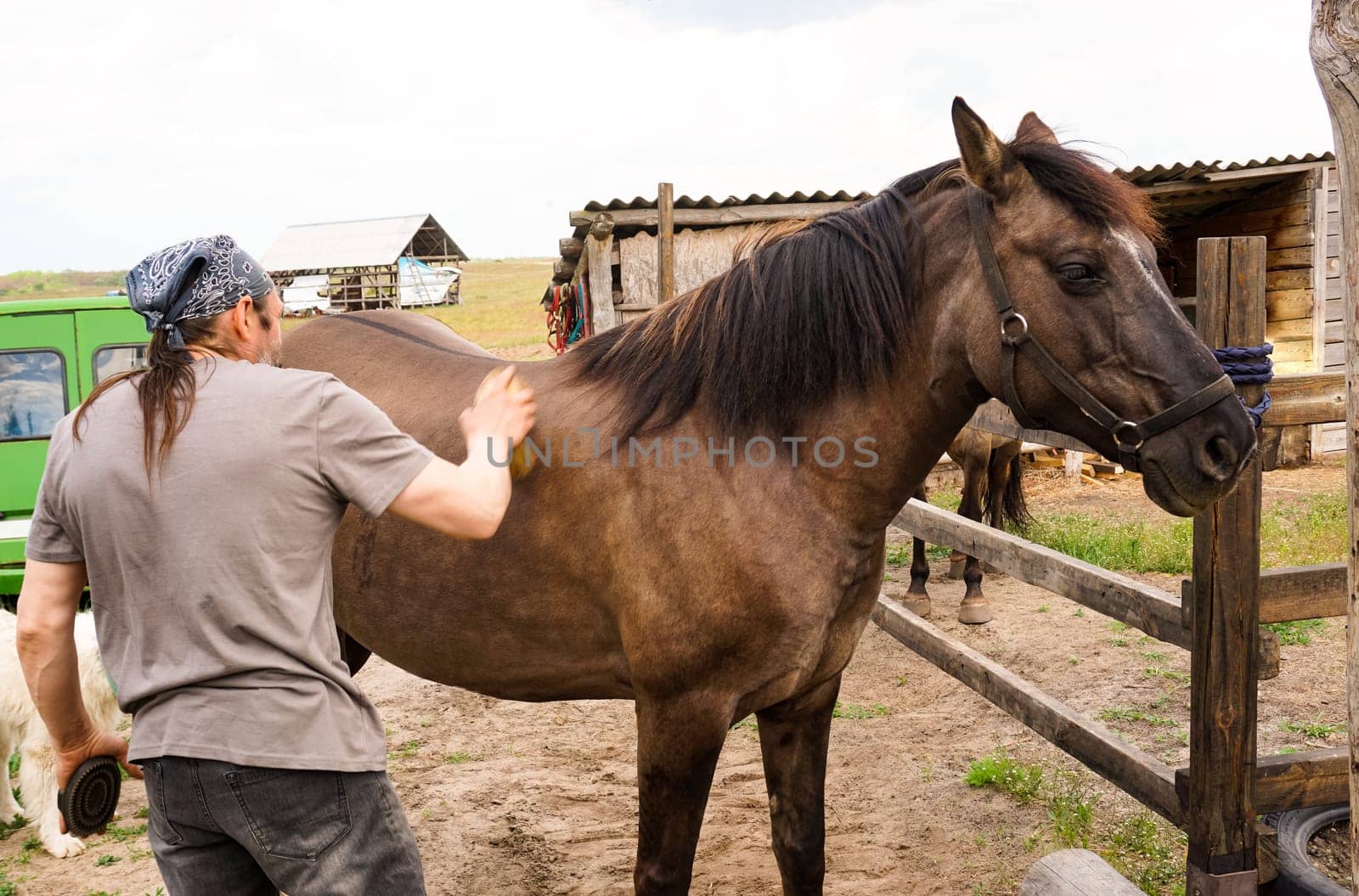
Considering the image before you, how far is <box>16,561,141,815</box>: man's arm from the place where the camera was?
1.69 m

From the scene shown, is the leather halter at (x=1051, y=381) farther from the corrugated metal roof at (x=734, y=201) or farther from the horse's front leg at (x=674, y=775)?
the corrugated metal roof at (x=734, y=201)

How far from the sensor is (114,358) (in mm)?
7418

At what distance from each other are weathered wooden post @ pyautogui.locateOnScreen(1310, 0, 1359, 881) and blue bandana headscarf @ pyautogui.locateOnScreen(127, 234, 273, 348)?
6.29ft

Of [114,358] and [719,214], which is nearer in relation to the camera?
[114,358]

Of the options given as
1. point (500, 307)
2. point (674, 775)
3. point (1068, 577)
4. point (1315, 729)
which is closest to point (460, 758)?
point (674, 775)

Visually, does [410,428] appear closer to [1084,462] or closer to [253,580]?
[253,580]

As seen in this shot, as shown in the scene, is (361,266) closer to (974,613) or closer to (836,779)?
(974,613)

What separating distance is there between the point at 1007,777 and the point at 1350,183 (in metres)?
2.93

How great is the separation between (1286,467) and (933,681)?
8.05 m

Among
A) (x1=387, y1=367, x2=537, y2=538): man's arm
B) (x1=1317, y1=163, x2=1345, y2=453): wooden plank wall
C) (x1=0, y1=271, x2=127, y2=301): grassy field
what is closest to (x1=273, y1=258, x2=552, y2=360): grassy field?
(x1=387, y1=367, x2=537, y2=538): man's arm

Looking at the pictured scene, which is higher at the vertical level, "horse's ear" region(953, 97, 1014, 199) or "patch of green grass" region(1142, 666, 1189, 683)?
"horse's ear" region(953, 97, 1014, 199)

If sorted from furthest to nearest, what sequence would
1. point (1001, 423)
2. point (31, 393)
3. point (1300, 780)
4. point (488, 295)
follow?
point (488, 295), point (31, 393), point (1001, 423), point (1300, 780)

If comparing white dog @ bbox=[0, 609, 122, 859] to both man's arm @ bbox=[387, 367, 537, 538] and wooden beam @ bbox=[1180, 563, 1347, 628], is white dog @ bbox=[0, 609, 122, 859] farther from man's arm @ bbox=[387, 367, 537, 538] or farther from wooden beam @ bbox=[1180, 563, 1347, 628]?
wooden beam @ bbox=[1180, 563, 1347, 628]

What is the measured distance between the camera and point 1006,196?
2205 mm
